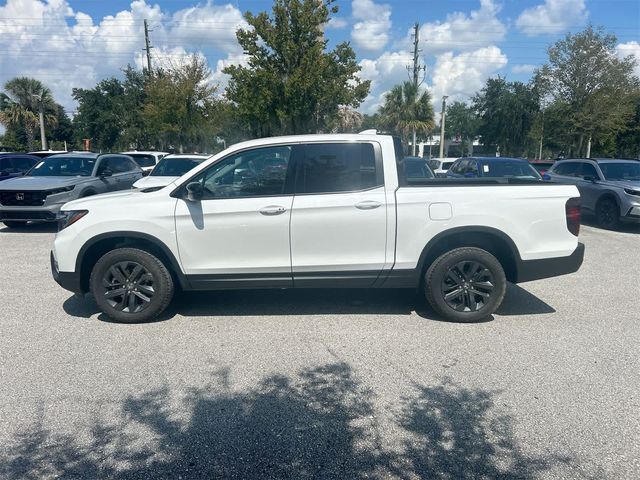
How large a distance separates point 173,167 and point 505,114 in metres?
34.1

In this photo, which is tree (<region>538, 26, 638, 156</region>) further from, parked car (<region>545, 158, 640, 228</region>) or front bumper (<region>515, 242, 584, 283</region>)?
front bumper (<region>515, 242, 584, 283</region>)

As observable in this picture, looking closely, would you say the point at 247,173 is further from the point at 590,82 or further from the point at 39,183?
the point at 590,82

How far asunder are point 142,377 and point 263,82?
17.3 metres

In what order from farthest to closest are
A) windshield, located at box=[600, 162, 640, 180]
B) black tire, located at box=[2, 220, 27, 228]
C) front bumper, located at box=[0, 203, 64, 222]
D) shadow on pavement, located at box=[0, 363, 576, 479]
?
windshield, located at box=[600, 162, 640, 180]
black tire, located at box=[2, 220, 27, 228]
front bumper, located at box=[0, 203, 64, 222]
shadow on pavement, located at box=[0, 363, 576, 479]

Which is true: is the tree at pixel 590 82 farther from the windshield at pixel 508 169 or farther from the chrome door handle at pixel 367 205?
the chrome door handle at pixel 367 205

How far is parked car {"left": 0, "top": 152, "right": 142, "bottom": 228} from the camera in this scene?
1000 cm

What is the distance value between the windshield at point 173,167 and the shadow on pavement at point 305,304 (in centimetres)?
682

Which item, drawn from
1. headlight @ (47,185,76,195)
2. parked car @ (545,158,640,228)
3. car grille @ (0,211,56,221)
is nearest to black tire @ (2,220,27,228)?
car grille @ (0,211,56,221)

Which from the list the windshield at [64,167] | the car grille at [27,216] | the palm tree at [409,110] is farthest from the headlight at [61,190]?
the palm tree at [409,110]

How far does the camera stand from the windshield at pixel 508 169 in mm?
11617

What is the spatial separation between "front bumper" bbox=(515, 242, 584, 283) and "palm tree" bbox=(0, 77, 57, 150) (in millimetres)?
48082

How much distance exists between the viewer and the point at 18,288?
6320 millimetres

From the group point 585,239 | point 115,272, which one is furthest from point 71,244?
point 585,239

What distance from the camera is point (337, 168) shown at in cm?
485
